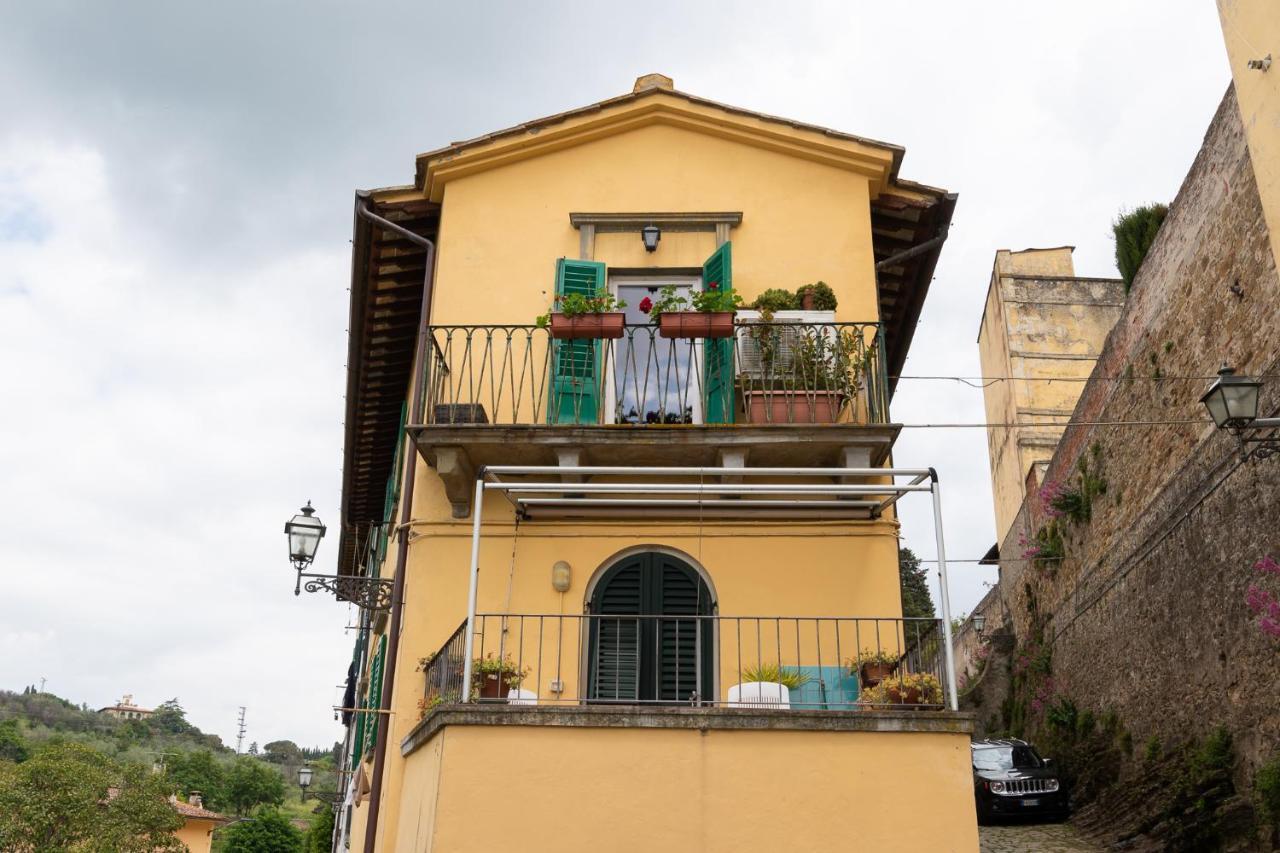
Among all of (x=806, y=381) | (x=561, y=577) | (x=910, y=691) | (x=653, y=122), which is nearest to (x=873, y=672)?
(x=910, y=691)

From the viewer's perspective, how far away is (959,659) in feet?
101

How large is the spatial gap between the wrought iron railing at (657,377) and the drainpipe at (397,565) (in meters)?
0.44

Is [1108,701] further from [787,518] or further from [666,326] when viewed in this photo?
[666,326]

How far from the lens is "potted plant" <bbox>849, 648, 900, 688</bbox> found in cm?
902

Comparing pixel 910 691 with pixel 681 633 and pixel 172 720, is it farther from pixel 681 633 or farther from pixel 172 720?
pixel 172 720

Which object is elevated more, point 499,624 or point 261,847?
point 499,624

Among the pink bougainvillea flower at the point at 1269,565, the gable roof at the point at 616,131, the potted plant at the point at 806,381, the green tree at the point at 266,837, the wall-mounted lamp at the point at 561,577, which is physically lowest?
the green tree at the point at 266,837

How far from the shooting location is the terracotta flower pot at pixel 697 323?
10109mm

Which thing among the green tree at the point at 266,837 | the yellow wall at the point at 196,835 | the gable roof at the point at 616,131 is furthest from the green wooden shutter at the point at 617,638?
the green tree at the point at 266,837

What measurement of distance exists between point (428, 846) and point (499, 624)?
8.38 ft

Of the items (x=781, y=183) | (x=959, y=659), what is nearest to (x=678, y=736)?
(x=781, y=183)

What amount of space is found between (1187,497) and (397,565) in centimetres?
1012

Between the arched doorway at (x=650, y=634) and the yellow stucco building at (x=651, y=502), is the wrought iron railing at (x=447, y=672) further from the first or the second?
the arched doorway at (x=650, y=634)

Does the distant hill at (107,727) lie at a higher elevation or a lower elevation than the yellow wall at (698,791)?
higher
